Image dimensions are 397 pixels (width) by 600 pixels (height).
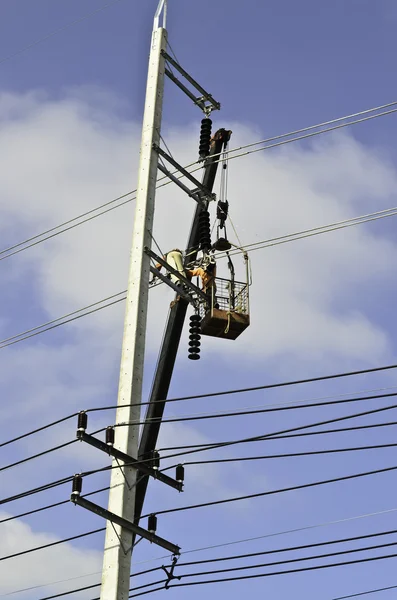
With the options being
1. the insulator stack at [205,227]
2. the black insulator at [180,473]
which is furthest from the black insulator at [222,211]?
the black insulator at [180,473]

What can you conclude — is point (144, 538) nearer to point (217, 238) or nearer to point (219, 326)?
point (219, 326)

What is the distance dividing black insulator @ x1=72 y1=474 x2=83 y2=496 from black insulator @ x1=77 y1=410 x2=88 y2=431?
64cm

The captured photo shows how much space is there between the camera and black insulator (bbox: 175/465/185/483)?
615 inches

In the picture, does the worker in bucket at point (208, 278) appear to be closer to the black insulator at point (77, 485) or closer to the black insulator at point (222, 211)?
the black insulator at point (222, 211)

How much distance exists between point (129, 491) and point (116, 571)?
1110 millimetres

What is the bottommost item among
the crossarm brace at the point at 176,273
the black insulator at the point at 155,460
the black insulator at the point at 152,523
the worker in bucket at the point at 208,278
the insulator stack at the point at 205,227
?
the black insulator at the point at 152,523

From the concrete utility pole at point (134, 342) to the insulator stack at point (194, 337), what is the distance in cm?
251

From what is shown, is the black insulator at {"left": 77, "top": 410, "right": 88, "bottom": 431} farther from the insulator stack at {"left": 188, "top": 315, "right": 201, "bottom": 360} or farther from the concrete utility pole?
the insulator stack at {"left": 188, "top": 315, "right": 201, "bottom": 360}

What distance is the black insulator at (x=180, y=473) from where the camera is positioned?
15617mm

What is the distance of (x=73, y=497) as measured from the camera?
14.5 meters

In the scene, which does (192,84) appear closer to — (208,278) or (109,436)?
(208,278)

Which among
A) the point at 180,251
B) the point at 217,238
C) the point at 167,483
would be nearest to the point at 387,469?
the point at 167,483

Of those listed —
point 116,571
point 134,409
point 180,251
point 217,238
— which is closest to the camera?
point 116,571

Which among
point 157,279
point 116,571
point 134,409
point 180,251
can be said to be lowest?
point 116,571
